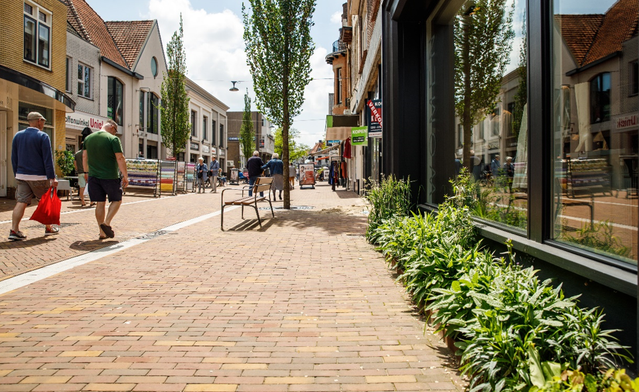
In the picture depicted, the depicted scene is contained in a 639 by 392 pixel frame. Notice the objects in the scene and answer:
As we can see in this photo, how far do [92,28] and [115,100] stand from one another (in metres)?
3.98

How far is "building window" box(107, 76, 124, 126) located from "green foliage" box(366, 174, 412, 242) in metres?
23.5

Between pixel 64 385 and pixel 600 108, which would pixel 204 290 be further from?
pixel 600 108

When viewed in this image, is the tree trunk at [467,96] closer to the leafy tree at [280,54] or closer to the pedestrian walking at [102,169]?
the pedestrian walking at [102,169]

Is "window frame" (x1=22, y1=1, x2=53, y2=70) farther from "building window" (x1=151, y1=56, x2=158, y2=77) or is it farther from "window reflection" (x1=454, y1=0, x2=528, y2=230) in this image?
"building window" (x1=151, y1=56, x2=158, y2=77)

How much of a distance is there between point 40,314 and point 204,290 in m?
1.38

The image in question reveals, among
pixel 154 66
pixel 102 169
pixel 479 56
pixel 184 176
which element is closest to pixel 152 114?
pixel 154 66

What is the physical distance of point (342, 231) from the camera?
9.12m

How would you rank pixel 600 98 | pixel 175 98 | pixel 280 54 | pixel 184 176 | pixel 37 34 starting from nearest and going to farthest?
pixel 600 98, pixel 280 54, pixel 37 34, pixel 184 176, pixel 175 98

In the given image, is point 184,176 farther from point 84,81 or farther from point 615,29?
point 615,29

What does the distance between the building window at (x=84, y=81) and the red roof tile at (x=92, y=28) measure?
1652 millimetres

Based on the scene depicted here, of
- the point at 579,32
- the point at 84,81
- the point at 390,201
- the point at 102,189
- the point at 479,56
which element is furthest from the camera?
the point at 84,81

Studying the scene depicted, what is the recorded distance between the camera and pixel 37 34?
1667cm

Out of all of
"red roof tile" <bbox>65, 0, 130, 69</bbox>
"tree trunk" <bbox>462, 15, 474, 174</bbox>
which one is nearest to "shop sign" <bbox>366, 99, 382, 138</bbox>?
"tree trunk" <bbox>462, 15, 474, 174</bbox>

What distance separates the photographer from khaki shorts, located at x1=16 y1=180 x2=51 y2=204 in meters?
7.51
